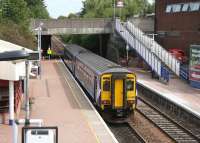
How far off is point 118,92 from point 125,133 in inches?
79.6

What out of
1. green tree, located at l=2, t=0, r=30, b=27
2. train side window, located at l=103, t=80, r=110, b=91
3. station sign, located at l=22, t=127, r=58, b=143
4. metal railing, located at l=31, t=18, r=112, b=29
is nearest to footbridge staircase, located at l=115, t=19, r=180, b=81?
metal railing, located at l=31, t=18, r=112, b=29

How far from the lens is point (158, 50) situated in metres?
44.5

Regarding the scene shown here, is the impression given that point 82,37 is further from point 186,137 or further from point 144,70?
point 186,137

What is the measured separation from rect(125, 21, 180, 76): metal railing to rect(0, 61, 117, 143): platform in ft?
27.7

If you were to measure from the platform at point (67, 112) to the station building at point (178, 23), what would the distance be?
13287 millimetres

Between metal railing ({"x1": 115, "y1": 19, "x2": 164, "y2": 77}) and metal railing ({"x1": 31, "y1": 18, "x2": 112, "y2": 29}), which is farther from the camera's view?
metal railing ({"x1": 31, "y1": 18, "x2": 112, "y2": 29})

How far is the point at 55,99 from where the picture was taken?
28.1 metres

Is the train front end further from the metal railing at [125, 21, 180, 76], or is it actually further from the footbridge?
the metal railing at [125, 21, 180, 76]

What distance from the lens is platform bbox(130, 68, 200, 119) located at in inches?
1042

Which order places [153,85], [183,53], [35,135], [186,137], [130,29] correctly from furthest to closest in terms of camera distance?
[130,29]
[183,53]
[153,85]
[186,137]
[35,135]

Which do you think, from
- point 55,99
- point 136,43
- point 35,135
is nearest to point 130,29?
point 136,43

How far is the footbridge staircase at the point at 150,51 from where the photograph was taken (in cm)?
3925

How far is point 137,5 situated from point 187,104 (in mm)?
58085

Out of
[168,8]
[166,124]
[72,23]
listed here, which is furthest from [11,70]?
[72,23]
